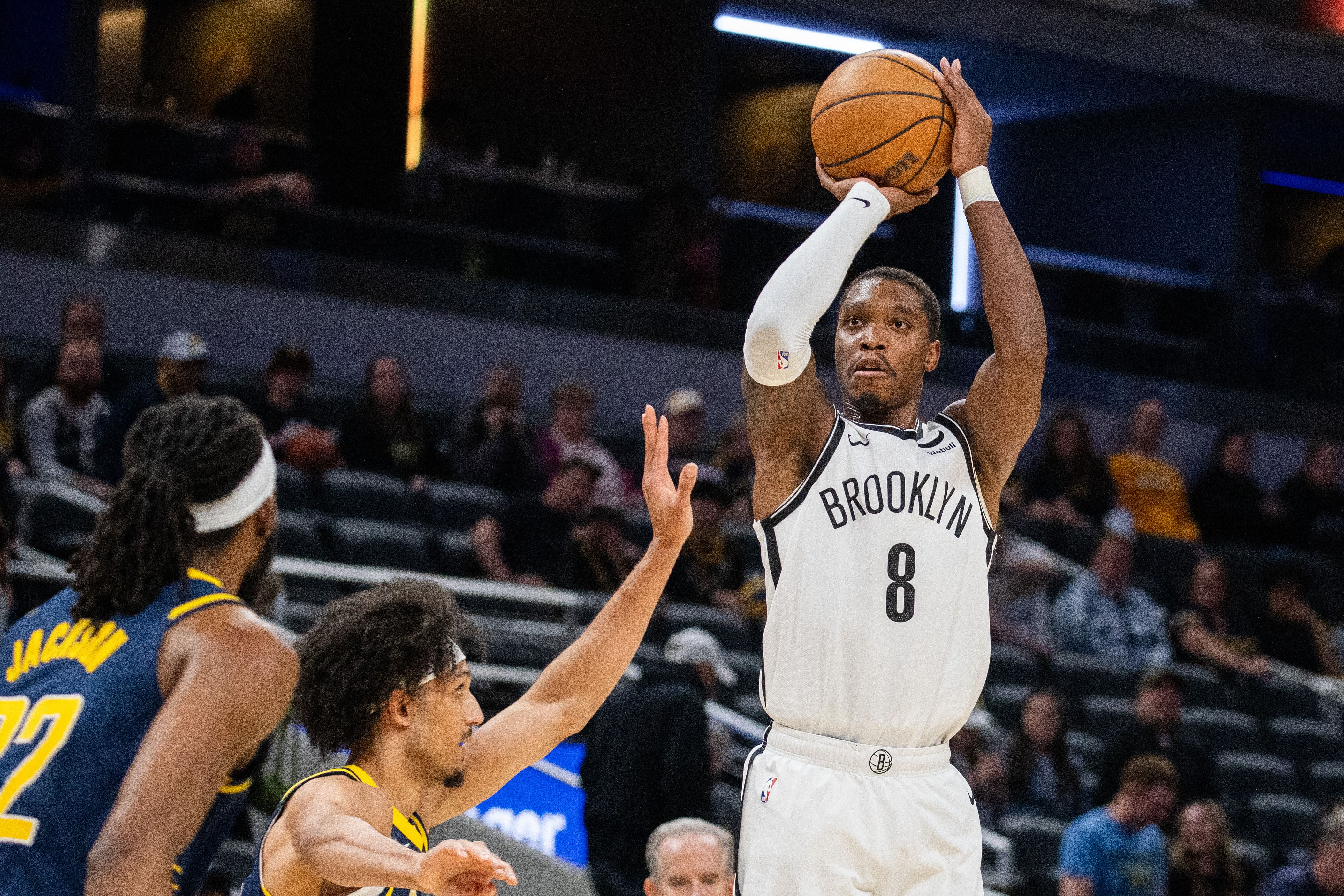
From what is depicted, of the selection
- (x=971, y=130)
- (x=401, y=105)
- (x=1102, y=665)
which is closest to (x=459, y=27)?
(x=401, y=105)

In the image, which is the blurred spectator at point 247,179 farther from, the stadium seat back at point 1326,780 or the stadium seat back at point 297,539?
the stadium seat back at point 1326,780

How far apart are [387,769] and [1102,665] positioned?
20.5 ft

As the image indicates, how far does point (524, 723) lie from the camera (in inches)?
119

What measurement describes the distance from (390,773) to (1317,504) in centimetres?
933

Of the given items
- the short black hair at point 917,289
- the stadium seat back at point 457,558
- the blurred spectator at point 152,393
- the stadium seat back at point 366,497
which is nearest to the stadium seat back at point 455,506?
the stadium seat back at point 366,497

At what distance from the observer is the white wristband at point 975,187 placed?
3.14m

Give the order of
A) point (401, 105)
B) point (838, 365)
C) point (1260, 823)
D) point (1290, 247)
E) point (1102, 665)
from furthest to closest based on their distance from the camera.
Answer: point (1290, 247) → point (401, 105) → point (1102, 665) → point (1260, 823) → point (838, 365)

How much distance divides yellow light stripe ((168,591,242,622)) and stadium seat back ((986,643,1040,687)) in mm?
5703

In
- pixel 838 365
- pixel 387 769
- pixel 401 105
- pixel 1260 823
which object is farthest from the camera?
pixel 401 105

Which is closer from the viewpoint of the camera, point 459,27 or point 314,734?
point 314,734

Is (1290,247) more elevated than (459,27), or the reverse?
(459,27)

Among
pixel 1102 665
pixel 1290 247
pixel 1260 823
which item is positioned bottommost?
pixel 1260 823

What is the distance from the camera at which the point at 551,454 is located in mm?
8398

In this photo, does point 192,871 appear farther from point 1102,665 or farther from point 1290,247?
point 1290,247
